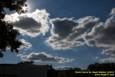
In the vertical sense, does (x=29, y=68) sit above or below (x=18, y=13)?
below

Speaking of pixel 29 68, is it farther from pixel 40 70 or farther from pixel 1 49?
pixel 1 49

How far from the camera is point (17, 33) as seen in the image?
48.4m

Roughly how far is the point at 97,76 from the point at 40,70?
1984cm

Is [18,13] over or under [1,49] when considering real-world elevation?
over

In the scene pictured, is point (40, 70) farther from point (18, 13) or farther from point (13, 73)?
point (18, 13)

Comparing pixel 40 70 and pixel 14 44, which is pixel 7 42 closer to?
pixel 14 44

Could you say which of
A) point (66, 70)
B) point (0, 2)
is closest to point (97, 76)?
point (66, 70)

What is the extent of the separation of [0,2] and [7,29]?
12.9 feet

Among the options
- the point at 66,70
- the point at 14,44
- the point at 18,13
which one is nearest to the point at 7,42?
the point at 14,44

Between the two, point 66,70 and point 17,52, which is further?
point 66,70

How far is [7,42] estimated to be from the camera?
48156 mm

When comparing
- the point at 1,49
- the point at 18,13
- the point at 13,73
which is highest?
the point at 18,13

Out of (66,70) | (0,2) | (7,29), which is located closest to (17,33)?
(7,29)

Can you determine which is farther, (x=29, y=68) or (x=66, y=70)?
(x=66, y=70)
